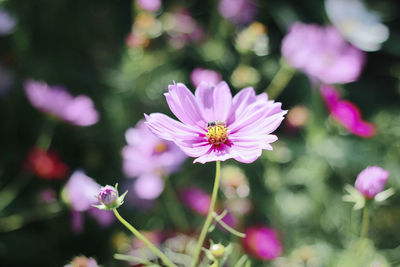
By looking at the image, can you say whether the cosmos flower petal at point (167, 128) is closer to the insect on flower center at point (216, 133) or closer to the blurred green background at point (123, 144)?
the insect on flower center at point (216, 133)

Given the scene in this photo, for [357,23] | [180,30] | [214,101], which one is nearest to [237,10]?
[180,30]

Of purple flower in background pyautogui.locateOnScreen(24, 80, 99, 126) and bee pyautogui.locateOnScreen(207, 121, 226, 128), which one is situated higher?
purple flower in background pyautogui.locateOnScreen(24, 80, 99, 126)

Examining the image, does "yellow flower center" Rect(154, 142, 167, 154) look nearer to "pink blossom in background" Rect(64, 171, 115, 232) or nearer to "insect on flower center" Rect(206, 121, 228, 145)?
"pink blossom in background" Rect(64, 171, 115, 232)

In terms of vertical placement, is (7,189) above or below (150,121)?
below

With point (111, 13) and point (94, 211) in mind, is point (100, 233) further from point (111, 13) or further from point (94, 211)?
point (111, 13)

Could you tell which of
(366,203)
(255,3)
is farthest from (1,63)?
(366,203)

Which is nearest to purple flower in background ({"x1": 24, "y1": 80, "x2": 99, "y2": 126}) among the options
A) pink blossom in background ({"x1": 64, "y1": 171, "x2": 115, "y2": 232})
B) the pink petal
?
pink blossom in background ({"x1": 64, "y1": 171, "x2": 115, "y2": 232})

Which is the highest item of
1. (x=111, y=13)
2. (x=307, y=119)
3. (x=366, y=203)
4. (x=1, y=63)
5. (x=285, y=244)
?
(x=111, y=13)
